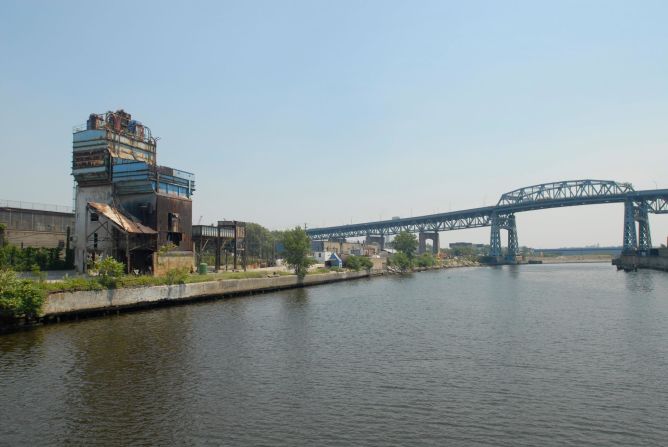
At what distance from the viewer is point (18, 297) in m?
35.7

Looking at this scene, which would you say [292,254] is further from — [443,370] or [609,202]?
[609,202]

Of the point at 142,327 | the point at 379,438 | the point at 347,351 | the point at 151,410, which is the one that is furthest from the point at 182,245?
the point at 379,438

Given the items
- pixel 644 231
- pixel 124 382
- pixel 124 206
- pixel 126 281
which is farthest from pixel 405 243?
pixel 124 382

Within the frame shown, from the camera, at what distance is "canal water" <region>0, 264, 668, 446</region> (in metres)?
17.2

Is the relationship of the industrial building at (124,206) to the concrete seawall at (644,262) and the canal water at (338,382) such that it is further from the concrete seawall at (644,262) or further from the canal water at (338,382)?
the concrete seawall at (644,262)

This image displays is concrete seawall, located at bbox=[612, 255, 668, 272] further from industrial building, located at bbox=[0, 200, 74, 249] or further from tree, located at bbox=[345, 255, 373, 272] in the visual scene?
industrial building, located at bbox=[0, 200, 74, 249]

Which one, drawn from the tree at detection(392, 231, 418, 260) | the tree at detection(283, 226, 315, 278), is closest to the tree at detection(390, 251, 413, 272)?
the tree at detection(392, 231, 418, 260)

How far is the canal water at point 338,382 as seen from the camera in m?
17.2

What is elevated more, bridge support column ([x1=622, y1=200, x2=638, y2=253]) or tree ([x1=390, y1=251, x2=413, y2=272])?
bridge support column ([x1=622, y1=200, x2=638, y2=253])

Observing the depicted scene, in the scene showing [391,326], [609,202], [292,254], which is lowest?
[391,326]

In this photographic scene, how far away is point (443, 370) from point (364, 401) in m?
6.94

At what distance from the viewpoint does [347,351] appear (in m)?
30.5

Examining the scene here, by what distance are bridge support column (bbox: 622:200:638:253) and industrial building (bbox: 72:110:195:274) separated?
530ft

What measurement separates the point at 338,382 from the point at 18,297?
2782 centimetres
